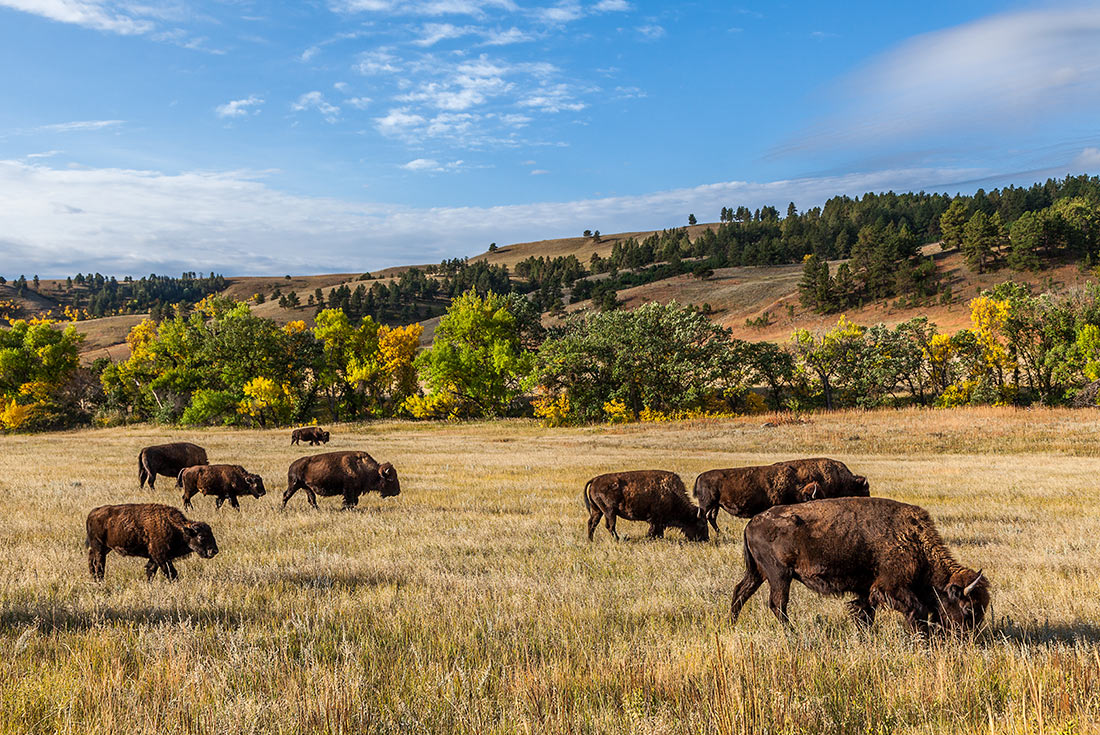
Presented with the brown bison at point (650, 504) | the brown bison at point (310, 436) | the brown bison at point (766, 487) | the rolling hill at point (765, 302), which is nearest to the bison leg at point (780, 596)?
the brown bison at point (650, 504)

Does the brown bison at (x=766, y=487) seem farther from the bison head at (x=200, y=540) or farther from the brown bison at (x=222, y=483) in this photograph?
the brown bison at (x=222, y=483)

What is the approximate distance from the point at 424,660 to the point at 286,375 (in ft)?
210

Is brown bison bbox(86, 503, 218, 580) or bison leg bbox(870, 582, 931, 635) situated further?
brown bison bbox(86, 503, 218, 580)

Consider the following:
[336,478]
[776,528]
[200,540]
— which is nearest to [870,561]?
[776,528]

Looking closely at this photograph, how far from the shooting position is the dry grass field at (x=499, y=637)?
160 inches

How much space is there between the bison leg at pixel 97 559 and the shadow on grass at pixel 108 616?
151 centimetres

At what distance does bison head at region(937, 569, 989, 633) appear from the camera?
5.63 metres

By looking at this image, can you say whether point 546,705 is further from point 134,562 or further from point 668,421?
point 668,421

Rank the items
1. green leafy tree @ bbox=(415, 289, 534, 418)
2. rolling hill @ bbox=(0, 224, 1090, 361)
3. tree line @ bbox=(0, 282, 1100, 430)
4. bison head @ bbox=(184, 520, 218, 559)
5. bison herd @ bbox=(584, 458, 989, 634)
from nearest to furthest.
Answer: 1. bison herd @ bbox=(584, 458, 989, 634)
2. bison head @ bbox=(184, 520, 218, 559)
3. tree line @ bbox=(0, 282, 1100, 430)
4. green leafy tree @ bbox=(415, 289, 534, 418)
5. rolling hill @ bbox=(0, 224, 1090, 361)

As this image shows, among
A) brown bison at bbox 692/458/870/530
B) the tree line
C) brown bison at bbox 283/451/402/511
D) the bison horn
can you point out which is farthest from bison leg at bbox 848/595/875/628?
the tree line

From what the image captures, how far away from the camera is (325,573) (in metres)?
8.84

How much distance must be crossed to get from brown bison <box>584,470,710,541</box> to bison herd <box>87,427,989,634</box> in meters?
0.02

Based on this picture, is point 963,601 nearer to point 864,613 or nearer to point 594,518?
point 864,613

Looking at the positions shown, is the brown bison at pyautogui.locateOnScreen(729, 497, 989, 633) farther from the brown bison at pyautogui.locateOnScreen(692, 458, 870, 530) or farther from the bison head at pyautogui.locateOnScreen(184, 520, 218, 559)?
the bison head at pyautogui.locateOnScreen(184, 520, 218, 559)
